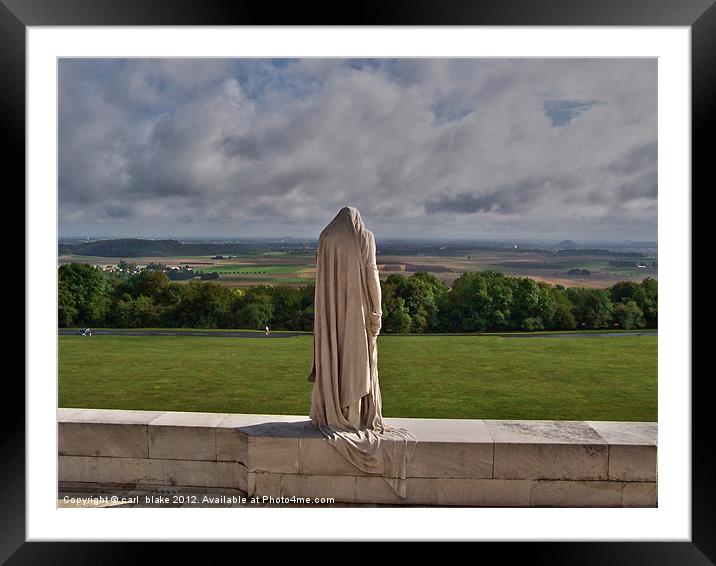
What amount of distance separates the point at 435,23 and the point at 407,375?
6962 millimetres

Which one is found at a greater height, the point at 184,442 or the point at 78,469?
the point at 184,442

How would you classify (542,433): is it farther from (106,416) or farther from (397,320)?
(397,320)

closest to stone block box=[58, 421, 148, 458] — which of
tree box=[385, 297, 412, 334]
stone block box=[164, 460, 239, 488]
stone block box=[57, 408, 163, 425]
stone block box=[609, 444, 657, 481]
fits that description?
stone block box=[57, 408, 163, 425]

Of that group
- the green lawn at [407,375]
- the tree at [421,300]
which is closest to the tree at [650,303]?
the green lawn at [407,375]

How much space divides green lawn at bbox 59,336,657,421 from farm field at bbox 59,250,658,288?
2.13 metres

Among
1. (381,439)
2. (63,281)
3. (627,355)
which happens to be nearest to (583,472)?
(381,439)

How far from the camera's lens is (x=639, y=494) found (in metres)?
5.04

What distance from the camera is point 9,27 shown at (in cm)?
421

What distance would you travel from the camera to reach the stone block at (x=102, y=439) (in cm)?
545

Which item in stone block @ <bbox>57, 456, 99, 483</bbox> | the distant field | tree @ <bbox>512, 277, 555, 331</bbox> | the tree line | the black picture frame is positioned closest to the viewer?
the black picture frame

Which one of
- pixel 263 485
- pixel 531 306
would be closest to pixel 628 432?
pixel 263 485

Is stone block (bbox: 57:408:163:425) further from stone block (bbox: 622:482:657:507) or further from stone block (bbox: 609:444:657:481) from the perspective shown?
stone block (bbox: 622:482:657:507)

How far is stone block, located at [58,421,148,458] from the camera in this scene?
17.9 ft

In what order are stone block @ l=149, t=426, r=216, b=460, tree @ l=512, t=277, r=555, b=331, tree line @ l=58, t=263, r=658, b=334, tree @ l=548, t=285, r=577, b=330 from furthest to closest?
tree @ l=512, t=277, r=555, b=331
tree @ l=548, t=285, r=577, b=330
tree line @ l=58, t=263, r=658, b=334
stone block @ l=149, t=426, r=216, b=460
